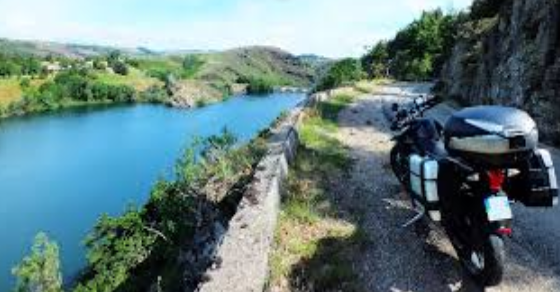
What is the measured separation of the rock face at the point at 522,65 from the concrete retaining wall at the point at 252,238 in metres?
8.81

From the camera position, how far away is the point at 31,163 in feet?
254

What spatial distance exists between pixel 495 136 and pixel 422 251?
232 centimetres

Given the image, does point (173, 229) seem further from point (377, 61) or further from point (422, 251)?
point (377, 61)

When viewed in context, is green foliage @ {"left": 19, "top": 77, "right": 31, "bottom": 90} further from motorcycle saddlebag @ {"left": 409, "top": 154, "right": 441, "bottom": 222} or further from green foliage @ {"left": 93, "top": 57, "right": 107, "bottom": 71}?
motorcycle saddlebag @ {"left": 409, "top": 154, "right": 441, "bottom": 222}

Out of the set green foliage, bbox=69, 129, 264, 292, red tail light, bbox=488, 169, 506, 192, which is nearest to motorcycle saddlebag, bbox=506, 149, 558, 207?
red tail light, bbox=488, 169, 506, 192

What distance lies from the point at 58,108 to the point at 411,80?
11309 cm


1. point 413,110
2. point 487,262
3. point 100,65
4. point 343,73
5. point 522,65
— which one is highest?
point 522,65

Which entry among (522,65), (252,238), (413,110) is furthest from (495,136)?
(522,65)

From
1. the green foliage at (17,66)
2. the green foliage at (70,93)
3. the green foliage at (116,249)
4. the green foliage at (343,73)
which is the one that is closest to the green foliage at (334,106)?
the green foliage at (116,249)

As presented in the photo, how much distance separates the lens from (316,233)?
839 centimetres

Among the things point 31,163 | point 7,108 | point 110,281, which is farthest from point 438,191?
point 7,108

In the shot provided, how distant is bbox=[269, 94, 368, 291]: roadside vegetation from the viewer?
688cm

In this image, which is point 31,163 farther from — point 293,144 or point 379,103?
point 293,144

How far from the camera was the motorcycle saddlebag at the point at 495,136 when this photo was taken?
572cm
